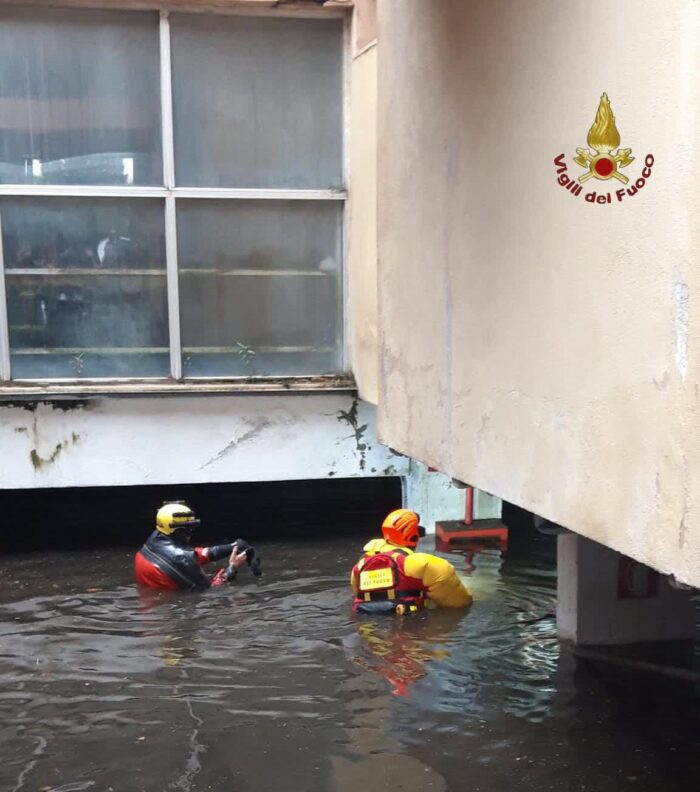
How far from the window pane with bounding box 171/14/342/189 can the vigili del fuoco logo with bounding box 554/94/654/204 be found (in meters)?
6.74

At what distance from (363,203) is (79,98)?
10.0ft

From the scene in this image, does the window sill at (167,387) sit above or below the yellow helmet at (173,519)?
above

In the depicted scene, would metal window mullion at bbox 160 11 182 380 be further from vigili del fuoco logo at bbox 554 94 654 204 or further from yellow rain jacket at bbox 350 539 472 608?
vigili del fuoco logo at bbox 554 94 654 204

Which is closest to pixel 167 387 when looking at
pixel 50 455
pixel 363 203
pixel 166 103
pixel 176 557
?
pixel 50 455

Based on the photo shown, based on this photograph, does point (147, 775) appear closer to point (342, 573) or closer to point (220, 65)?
point (342, 573)

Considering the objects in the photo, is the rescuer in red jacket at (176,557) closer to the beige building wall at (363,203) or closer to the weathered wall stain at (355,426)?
the weathered wall stain at (355,426)

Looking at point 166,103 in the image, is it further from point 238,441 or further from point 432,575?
point 432,575

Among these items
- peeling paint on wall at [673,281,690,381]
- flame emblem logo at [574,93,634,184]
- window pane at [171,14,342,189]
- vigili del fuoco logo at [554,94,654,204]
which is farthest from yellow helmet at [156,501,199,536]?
peeling paint on wall at [673,281,690,381]

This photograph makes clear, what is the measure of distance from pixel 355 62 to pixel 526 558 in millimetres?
5340

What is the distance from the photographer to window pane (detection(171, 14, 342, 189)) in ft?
31.9

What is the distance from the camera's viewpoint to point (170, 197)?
9.74 meters

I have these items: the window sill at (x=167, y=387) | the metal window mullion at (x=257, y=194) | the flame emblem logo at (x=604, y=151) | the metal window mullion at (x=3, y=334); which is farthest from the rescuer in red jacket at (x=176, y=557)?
the flame emblem logo at (x=604, y=151)

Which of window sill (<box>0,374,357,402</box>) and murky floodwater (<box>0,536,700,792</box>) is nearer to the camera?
murky floodwater (<box>0,536,700,792</box>)

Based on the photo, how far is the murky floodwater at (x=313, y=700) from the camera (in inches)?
205
